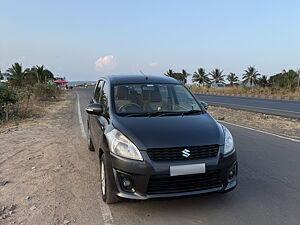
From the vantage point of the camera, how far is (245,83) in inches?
2608

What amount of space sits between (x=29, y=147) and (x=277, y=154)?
583 cm

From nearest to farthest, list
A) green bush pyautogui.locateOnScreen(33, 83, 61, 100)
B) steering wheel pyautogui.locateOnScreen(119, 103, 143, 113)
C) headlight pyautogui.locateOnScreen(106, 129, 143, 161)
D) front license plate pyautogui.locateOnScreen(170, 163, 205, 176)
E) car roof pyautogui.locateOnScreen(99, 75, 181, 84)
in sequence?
front license plate pyautogui.locateOnScreen(170, 163, 205, 176)
headlight pyautogui.locateOnScreen(106, 129, 143, 161)
steering wheel pyautogui.locateOnScreen(119, 103, 143, 113)
car roof pyautogui.locateOnScreen(99, 75, 181, 84)
green bush pyautogui.locateOnScreen(33, 83, 61, 100)

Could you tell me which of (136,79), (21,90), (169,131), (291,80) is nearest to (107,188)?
(169,131)

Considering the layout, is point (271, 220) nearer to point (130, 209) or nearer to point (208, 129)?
point (208, 129)

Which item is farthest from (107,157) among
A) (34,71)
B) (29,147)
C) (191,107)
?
(34,71)

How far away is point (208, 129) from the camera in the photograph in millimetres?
3621

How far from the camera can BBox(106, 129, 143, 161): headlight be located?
10.7ft

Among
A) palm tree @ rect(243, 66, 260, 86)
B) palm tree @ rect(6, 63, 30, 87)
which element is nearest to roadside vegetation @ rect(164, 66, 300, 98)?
palm tree @ rect(243, 66, 260, 86)

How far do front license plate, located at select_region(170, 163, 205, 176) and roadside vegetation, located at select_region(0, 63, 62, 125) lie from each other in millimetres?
9825

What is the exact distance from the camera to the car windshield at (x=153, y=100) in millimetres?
4266

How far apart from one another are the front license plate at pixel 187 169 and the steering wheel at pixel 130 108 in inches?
53.8

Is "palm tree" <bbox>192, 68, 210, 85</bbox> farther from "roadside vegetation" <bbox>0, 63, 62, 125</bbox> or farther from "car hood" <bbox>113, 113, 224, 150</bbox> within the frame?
"car hood" <bbox>113, 113, 224, 150</bbox>

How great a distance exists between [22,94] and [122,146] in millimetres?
A: 13453

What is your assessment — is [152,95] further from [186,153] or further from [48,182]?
[48,182]
